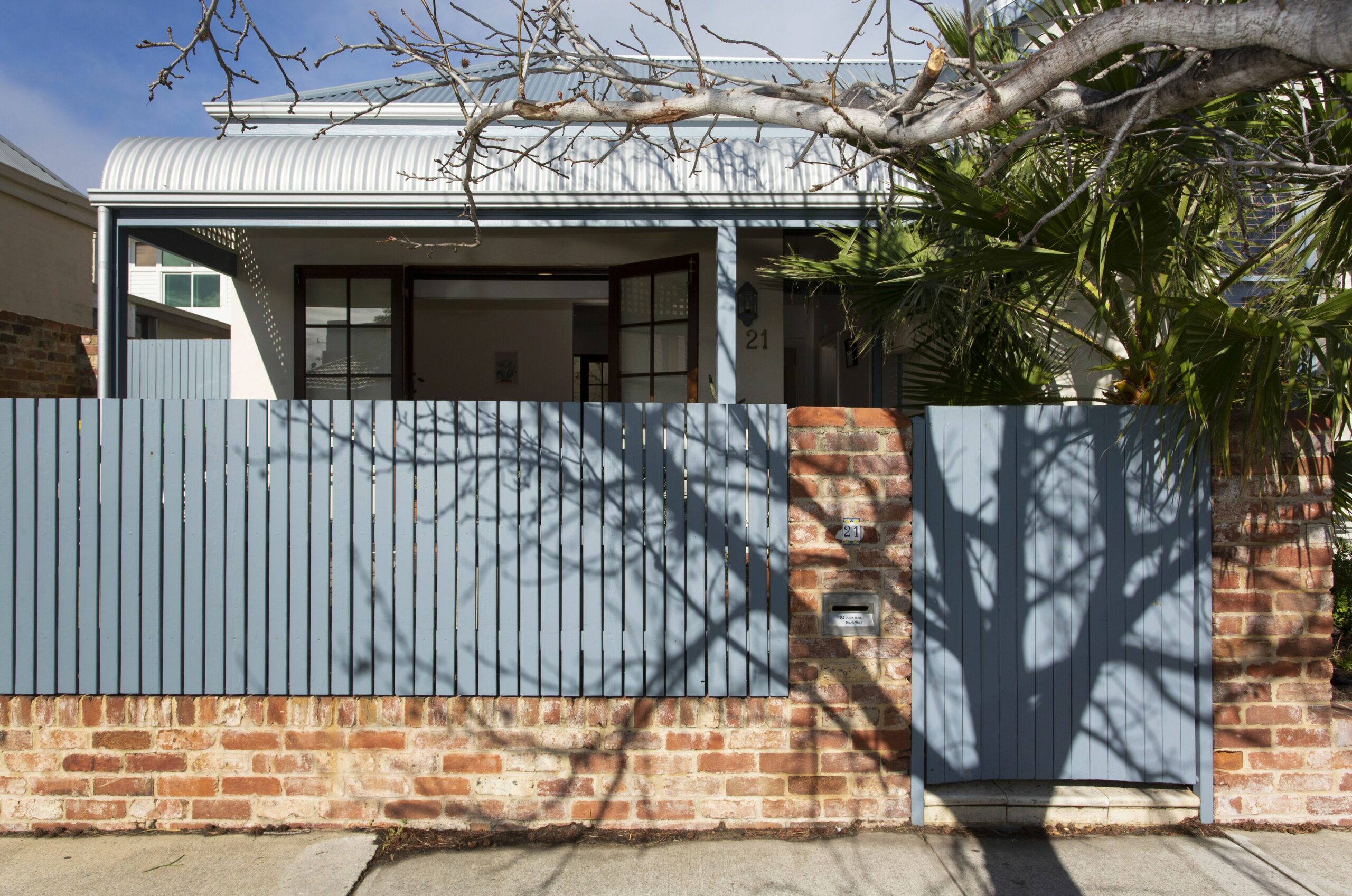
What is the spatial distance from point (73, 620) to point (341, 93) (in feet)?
22.5

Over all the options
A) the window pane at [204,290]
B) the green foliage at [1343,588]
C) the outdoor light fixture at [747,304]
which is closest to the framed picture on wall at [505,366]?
the outdoor light fixture at [747,304]

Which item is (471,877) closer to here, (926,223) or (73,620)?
(73,620)

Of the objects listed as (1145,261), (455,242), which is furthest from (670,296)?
(1145,261)

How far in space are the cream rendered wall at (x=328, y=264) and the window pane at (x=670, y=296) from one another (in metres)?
0.27

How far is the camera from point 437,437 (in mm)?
3561

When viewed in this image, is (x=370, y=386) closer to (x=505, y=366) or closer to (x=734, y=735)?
(x=734, y=735)

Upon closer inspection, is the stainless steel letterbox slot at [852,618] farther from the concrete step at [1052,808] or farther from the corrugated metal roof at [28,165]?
the corrugated metal roof at [28,165]

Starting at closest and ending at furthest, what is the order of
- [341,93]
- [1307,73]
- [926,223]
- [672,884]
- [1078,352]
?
[1307,73] < [672,884] < [926,223] < [1078,352] < [341,93]

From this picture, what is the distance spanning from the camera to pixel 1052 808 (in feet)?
11.6

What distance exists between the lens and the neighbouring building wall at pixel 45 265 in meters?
8.29

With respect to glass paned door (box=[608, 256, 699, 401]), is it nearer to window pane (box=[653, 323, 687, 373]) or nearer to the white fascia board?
window pane (box=[653, 323, 687, 373])

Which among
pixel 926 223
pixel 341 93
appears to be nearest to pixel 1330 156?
pixel 926 223

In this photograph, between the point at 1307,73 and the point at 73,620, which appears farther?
the point at 73,620


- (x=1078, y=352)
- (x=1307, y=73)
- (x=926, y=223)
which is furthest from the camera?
(x=1078, y=352)
